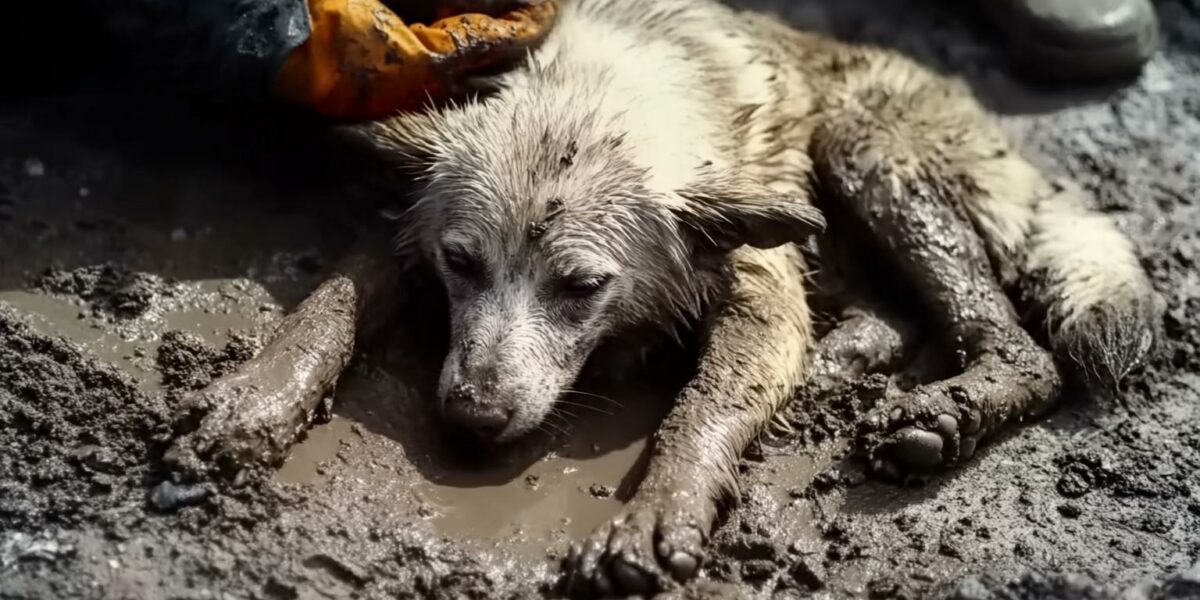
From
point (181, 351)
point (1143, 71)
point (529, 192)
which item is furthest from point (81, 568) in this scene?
point (1143, 71)

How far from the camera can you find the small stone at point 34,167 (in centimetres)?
509

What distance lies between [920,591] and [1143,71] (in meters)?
4.42

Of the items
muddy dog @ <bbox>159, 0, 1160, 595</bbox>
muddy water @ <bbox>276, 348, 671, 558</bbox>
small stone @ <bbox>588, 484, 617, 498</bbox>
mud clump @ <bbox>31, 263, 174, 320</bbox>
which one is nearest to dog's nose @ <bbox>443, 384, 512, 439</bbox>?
muddy dog @ <bbox>159, 0, 1160, 595</bbox>

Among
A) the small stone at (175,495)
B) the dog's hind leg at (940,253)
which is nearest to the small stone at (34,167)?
the small stone at (175,495)

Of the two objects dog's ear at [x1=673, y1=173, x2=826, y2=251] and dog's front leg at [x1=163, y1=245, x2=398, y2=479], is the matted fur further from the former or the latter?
dog's front leg at [x1=163, y1=245, x2=398, y2=479]

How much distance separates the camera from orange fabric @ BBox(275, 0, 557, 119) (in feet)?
15.4

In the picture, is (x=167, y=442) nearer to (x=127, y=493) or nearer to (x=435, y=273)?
(x=127, y=493)

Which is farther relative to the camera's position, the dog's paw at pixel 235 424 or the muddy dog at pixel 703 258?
the muddy dog at pixel 703 258

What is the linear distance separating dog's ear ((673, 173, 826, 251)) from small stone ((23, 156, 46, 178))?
262 cm

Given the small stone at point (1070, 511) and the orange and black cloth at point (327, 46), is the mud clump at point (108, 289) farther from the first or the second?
the small stone at point (1070, 511)

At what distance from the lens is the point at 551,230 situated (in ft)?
14.5

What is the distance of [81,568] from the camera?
3473 mm

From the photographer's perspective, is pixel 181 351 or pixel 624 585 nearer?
pixel 624 585

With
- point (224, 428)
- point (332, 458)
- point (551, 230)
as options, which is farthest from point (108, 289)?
point (551, 230)
